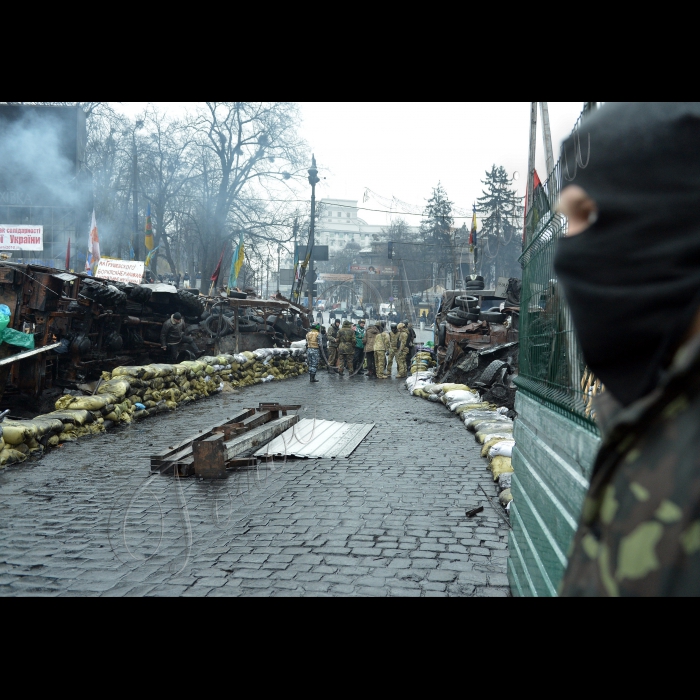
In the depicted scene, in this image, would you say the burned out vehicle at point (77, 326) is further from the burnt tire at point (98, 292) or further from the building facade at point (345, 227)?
the building facade at point (345, 227)

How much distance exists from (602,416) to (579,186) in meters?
0.41

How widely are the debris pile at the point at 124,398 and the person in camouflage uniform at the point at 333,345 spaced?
4.83m

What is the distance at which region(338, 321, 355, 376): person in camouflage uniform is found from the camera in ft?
80.0

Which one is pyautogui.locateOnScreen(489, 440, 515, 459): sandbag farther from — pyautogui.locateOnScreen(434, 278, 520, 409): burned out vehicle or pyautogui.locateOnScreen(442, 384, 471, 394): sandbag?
pyautogui.locateOnScreen(442, 384, 471, 394): sandbag

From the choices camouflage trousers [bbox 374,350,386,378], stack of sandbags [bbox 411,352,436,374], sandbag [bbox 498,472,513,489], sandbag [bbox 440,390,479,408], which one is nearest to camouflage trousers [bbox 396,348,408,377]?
stack of sandbags [bbox 411,352,436,374]

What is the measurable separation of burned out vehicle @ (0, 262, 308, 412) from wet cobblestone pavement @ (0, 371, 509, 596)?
9.49ft

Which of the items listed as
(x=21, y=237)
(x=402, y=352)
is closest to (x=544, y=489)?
(x=402, y=352)

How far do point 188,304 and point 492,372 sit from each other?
898 cm

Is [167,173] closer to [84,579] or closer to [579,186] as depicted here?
[84,579]

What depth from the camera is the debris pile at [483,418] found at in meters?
7.67

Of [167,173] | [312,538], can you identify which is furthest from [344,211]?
[312,538]

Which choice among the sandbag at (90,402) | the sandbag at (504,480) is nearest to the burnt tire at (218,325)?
the sandbag at (90,402)

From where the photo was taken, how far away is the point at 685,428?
1.01m

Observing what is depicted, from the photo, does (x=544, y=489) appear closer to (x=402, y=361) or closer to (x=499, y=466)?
(x=499, y=466)
